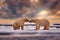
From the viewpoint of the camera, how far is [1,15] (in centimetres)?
469

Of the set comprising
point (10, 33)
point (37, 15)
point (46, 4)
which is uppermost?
point (46, 4)

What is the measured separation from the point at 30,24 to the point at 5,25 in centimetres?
77

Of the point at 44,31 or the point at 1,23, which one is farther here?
the point at 1,23

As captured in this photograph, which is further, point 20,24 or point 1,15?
point 1,15

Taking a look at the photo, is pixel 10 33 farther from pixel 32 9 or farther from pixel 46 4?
pixel 46 4

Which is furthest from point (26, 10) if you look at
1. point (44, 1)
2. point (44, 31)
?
point (44, 31)

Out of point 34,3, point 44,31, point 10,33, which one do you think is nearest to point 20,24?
A: point 10,33

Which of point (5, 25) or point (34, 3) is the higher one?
point (34, 3)

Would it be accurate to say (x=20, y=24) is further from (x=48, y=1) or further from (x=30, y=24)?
(x=48, y=1)

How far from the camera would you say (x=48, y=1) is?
4738mm

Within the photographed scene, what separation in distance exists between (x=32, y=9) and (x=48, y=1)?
0.57 metres

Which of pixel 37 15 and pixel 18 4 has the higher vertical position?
pixel 18 4

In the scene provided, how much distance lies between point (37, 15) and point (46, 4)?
45 centimetres

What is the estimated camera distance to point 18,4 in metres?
4.71
